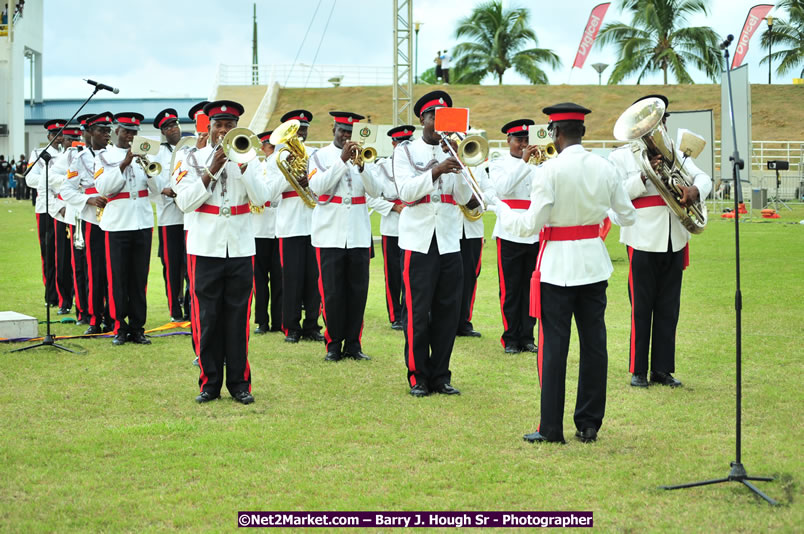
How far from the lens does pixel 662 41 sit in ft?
165

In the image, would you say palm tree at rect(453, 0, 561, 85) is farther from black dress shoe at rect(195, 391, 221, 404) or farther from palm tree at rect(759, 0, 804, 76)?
black dress shoe at rect(195, 391, 221, 404)

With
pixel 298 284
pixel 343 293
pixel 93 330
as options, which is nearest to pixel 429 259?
pixel 343 293

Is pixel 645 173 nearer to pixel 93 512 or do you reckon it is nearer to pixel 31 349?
pixel 93 512

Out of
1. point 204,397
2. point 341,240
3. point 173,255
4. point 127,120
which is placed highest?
point 127,120

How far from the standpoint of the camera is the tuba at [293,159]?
9141 millimetres

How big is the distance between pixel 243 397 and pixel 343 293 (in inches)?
86.2

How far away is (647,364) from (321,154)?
3.85 metres

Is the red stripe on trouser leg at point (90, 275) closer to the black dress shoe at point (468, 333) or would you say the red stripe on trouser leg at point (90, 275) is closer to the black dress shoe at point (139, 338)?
the black dress shoe at point (139, 338)

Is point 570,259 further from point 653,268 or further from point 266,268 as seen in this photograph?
point 266,268

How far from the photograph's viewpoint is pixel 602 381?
607 cm

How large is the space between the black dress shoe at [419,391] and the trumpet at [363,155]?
90.1 inches

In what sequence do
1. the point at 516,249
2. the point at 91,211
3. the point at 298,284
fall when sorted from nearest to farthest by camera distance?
the point at 516,249 < the point at 298,284 < the point at 91,211

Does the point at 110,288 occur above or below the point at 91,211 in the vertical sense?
below

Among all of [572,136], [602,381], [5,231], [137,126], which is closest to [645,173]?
[572,136]
